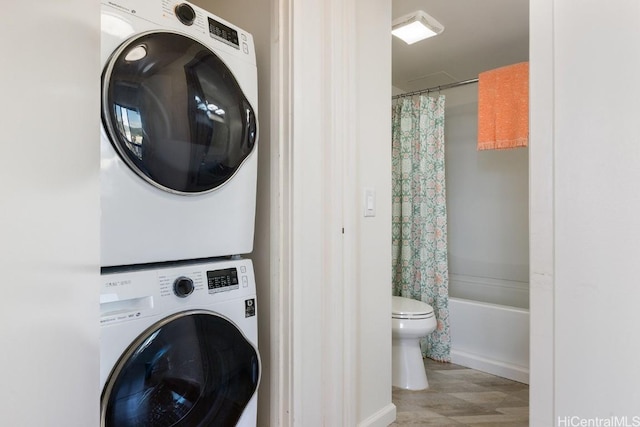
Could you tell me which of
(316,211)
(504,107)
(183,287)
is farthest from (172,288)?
(504,107)

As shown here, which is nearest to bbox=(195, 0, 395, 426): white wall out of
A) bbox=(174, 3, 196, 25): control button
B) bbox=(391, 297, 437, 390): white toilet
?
bbox=(174, 3, 196, 25): control button

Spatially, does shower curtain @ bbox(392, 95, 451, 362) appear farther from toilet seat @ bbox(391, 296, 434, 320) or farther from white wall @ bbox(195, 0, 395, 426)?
white wall @ bbox(195, 0, 395, 426)

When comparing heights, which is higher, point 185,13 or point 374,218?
point 185,13

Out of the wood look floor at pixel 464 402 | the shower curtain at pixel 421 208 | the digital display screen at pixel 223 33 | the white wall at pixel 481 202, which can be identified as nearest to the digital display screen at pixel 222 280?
the digital display screen at pixel 223 33

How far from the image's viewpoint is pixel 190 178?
100 centimetres

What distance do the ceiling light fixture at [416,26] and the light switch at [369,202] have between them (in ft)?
3.67

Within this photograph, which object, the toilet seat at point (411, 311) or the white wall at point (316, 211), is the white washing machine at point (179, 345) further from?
the toilet seat at point (411, 311)

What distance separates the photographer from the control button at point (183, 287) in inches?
38.3

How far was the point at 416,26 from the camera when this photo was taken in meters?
2.06

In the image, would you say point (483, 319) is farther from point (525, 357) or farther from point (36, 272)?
point (36, 272)

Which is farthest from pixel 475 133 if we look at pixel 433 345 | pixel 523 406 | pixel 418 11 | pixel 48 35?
pixel 48 35

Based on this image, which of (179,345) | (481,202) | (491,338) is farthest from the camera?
(481,202)

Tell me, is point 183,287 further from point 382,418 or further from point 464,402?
point 464,402

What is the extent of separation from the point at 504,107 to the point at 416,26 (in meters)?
0.89
